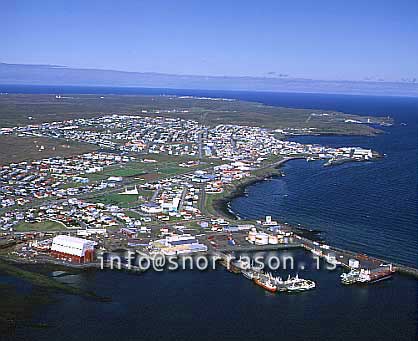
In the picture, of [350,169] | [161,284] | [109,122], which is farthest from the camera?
[109,122]

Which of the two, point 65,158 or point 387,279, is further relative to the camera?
point 65,158

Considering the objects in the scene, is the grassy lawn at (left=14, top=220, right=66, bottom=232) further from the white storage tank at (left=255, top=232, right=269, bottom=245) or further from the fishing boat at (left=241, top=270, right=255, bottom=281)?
the fishing boat at (left=241, top=270, right=255, bottom=281)

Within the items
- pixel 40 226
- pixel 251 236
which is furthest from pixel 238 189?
pixel 40 226

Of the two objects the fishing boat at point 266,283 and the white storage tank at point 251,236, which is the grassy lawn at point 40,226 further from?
the fishing boat at point 266,283

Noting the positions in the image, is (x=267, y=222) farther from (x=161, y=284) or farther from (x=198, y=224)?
(x=161, y=284)

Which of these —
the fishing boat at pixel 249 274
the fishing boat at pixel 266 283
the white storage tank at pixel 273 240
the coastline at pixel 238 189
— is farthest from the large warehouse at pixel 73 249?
the coastline at pixel 238 189

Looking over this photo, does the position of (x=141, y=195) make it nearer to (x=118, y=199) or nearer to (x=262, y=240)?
(x=118, y=199)

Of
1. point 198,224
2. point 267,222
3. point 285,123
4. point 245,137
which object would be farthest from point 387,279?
point 285,123
